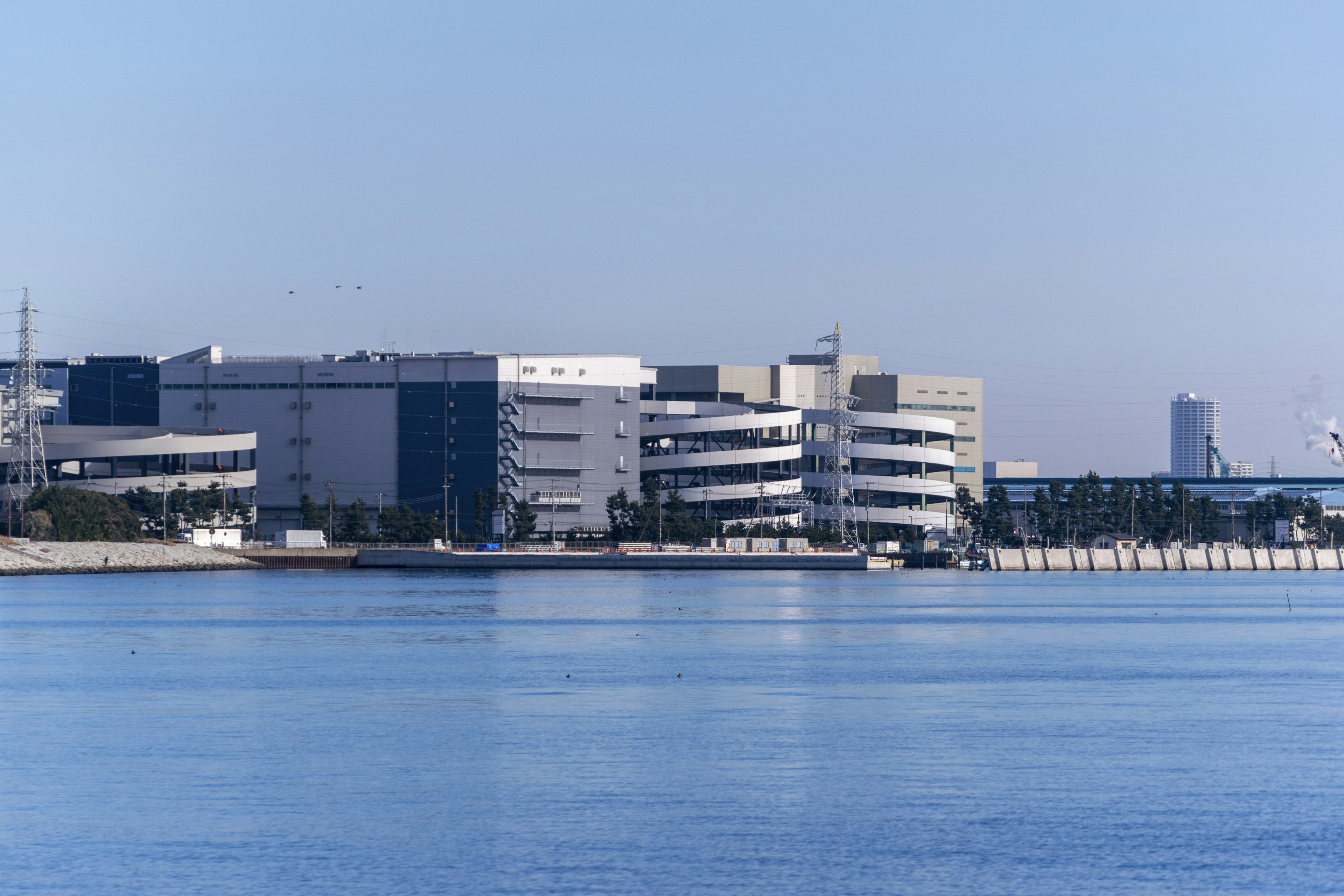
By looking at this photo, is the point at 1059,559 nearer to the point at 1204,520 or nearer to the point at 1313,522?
the point at 1204,520

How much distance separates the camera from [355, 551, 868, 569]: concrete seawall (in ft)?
411

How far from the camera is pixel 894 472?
16138 centimetres

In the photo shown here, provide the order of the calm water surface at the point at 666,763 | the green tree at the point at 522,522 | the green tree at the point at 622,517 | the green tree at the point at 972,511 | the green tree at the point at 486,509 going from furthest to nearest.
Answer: the green tree at the point at 972,511 < the green tree at the point at 622,517 < the green tree at the point at 486,509 < the green tree at the point at 522,522 < the calm water surface at the point at 666,763

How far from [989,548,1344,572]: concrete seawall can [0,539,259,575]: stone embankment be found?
65644 millimetres

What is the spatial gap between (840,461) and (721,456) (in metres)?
22.6

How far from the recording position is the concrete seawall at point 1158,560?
460ft

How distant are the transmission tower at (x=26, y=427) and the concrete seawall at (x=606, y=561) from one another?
25530 mm

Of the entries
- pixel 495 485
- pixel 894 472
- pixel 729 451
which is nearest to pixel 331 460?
pixel 495 485

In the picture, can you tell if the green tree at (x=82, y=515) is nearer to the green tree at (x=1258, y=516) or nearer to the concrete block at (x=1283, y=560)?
the concrete block at (x=1283, y=560)

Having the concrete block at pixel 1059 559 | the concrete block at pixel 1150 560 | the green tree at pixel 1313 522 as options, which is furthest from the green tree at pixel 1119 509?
the green tree at pixel 1313 522

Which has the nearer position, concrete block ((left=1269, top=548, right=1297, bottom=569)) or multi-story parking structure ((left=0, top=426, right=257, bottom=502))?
multi-story parking structure ((left=0, top=426, right=257, bottom=502))

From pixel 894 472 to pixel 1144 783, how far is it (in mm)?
139233

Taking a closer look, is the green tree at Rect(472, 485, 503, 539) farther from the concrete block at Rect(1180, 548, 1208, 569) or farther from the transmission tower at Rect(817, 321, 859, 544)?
the concrete block at Rect(1180, 548, 1208, 569)

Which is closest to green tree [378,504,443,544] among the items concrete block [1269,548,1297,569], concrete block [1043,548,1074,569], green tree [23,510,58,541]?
green tree [23,510,58,541]
